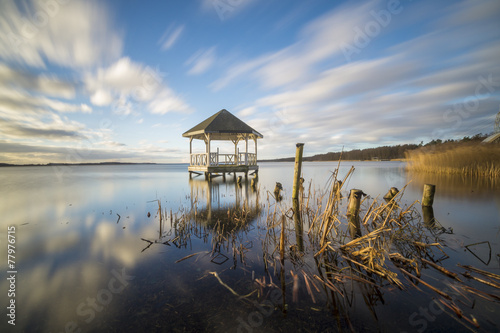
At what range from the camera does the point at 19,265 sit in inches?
159

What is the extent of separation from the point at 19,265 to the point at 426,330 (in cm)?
686

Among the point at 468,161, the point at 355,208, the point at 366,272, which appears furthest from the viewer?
the point at 468,161

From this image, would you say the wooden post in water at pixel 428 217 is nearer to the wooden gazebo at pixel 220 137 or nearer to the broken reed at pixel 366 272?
the broken reed at pixel 366 272

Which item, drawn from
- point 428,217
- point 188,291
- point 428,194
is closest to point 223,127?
point 428,194

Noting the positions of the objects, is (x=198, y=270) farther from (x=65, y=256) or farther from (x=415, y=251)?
(x=415, y=251)

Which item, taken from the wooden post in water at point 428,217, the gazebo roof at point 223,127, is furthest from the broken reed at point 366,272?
the gazebo roof at point 223,127

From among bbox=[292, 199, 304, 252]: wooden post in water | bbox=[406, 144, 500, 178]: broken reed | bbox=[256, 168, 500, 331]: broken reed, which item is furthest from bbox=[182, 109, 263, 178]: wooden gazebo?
bbox=[406, 144, 500, 178]: broken reed

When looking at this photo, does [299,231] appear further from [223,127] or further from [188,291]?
[223,127]

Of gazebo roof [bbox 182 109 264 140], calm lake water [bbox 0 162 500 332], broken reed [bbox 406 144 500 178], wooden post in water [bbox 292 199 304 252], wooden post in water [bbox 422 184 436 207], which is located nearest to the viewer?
calm lake water [bbox 0 162 500 332]

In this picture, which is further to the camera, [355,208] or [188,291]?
[355,208]

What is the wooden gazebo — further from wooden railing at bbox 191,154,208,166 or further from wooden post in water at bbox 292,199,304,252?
wooden post in water at bbox 292,199,304,252

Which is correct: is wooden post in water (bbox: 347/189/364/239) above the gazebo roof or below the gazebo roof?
below

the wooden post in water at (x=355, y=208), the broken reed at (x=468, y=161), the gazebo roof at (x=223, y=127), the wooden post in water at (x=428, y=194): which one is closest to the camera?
the wooden post in water at (x=355, y=208)

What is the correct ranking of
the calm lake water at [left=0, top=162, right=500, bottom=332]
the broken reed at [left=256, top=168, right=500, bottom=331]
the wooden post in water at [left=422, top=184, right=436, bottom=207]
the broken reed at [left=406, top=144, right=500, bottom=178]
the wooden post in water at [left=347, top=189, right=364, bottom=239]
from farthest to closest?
the broken reed at [left=406, top=144, right=500, bottom=178]
the wooden post in water at [left=422, top=184, right=436, bottom=207]
the wooden post in water at [left=347, top=189, right=364, bottom=239]
the broken reed at [left=256, top=168, right=500, bottom=331]
the calm lake water at [left=0, top=162, right=500, bottom=332]
